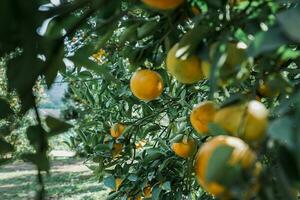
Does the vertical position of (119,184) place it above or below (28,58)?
below

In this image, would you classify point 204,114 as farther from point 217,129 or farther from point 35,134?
point 35,134

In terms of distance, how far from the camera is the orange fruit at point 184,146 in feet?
4.82

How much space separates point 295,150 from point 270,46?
112 millimetres

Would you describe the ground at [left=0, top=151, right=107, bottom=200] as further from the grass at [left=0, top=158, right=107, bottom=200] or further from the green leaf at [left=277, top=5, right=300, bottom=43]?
the green leaf at [left=277, top=5, right=300, bottom=43]

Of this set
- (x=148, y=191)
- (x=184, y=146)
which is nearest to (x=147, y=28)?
(x=184, y=146)

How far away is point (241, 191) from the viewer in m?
0.43

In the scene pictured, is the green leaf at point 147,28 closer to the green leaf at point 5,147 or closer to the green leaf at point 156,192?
the green leaf at point 5,147

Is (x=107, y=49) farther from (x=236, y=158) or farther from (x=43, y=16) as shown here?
(x=236, y=158)

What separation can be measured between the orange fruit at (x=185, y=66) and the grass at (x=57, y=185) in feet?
16.1

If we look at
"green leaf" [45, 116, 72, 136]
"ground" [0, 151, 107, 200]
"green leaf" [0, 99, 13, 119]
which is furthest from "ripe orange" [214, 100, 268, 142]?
"ground" [0, 151, 107, 200]

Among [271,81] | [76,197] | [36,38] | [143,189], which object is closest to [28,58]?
[36,38]

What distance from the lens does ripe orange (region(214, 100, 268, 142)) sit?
573 mm

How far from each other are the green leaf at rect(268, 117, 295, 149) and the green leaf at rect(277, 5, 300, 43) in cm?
8

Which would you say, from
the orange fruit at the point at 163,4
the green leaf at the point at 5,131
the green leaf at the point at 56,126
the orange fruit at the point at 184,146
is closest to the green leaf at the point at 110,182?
the orange fruit at the point at 184,146
